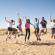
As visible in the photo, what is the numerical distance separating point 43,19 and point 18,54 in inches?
270

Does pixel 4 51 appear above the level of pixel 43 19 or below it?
below

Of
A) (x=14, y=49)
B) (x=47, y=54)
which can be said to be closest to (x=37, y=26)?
(x=14, y=49)

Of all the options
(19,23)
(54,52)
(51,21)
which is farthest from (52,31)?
(54,52)

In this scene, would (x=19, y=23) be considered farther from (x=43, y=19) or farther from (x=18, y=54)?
(x=18, y=54)

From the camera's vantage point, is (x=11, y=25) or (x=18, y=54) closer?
(x=18, y=54)

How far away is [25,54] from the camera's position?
12352 mm

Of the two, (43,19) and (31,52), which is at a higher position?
(43,19)

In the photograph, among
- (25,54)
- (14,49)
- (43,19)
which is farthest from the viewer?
(43,19)

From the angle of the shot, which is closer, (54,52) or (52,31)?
(54,52)

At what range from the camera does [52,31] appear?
17438 millimetres

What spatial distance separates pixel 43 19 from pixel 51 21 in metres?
0.78

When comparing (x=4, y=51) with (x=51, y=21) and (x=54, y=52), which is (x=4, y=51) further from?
(x=51, y=21)

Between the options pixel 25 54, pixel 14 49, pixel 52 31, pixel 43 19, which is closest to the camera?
pixel 25 54

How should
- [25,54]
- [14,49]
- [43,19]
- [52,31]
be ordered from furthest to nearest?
[43,19], [52,31], [14,49], [25,54]
